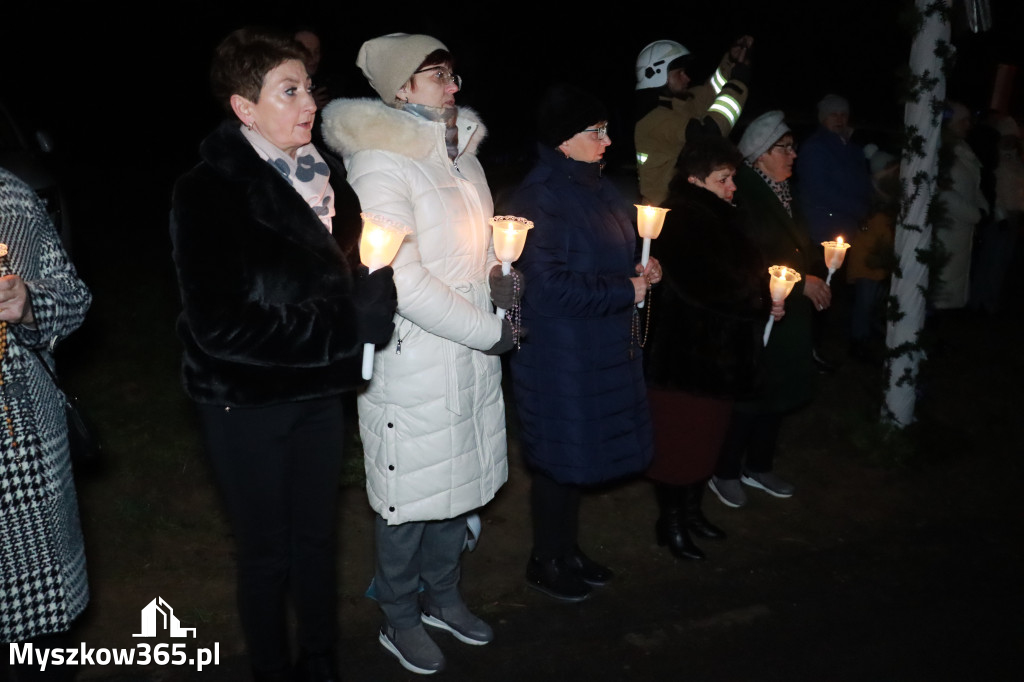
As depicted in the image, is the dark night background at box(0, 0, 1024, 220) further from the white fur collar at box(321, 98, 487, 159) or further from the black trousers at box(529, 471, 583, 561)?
the white fur collar at box(321, 98, 487, 159)

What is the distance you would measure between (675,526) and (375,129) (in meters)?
2.68

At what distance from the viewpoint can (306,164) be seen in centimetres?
309

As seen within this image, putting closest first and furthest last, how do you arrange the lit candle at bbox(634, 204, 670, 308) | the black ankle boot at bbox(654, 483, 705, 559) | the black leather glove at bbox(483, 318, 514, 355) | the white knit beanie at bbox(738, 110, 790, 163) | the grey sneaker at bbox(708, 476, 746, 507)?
the black leather glove at bbox(483, 318, 514, 355) < the lit candle at bbox(634, 204, 670, 308) < the black ankle boot at bbox(654, 483, 705, 559) < the white knit beanie at bbox(738, 110, 790, 163) < the grey sneaker at bbox(708, 476, 746, 507)

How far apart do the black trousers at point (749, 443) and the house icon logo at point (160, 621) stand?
302 centimetres

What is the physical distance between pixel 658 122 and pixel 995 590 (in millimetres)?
3143

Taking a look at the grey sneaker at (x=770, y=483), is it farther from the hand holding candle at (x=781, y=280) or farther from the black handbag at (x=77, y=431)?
the black handbag at (x=77, y=431)

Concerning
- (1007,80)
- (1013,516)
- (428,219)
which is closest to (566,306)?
(428,219)

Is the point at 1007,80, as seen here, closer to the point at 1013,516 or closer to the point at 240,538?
the point at 1013,516

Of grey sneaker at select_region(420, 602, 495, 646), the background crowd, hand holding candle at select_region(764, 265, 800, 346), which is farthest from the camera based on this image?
hand holding candle at select_region(764, 265, 800, 346)

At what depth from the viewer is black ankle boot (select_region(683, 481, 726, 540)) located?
5.12 metres

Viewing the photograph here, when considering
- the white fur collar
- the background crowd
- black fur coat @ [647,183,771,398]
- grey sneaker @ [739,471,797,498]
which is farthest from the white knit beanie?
the white fur collar

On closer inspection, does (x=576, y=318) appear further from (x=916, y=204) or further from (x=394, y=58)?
(x=916, y=204)

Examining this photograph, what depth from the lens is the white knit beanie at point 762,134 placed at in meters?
5.09

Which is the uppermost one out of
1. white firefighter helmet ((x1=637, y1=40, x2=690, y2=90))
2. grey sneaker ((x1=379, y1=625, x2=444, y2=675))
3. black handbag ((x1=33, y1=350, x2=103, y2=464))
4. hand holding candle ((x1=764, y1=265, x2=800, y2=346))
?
white firefighter helmet ((x1=637, y1=40, x2=690, y2=90))
